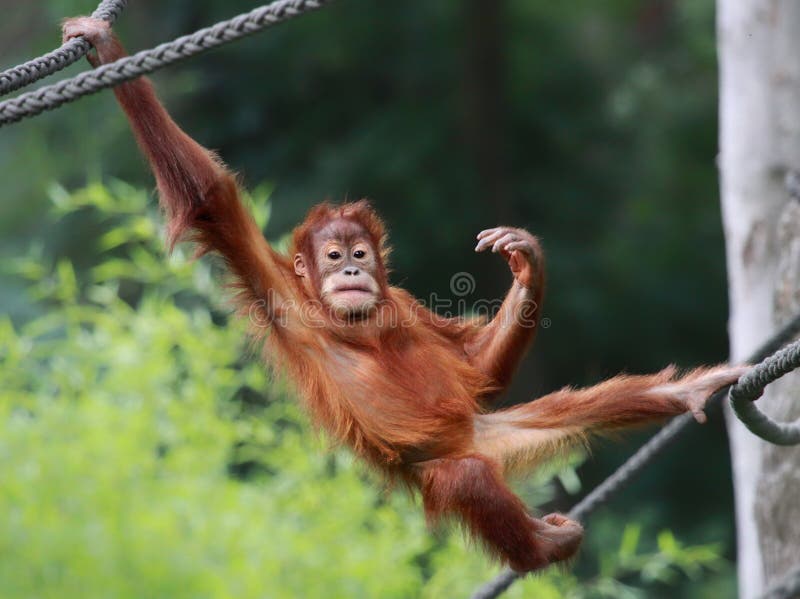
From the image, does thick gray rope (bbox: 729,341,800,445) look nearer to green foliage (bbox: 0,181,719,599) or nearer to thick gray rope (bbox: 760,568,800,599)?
thick gray rope (bbox: 760,568,800,599)

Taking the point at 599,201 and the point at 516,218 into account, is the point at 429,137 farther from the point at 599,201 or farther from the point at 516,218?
the point at 599,201

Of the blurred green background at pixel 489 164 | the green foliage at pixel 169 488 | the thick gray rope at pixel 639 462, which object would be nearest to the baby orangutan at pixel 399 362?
the thick gray rope at pixel 639 462

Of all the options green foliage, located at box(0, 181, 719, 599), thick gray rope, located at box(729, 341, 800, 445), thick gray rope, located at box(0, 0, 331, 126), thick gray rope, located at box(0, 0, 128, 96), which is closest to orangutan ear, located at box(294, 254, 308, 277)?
green foliage, located at box(0, 181, 719, 599)

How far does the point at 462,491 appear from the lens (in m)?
3.60

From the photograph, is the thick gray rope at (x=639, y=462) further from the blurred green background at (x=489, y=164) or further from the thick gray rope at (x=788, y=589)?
the blurred green background at (x=489, y=164)

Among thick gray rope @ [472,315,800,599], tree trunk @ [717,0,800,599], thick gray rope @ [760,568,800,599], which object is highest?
tree trunk @ [717,0,800,599]

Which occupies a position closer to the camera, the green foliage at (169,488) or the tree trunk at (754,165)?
the tree trunk at (754,165)

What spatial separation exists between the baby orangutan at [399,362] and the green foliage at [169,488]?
102 cm

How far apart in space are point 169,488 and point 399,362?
190 cm

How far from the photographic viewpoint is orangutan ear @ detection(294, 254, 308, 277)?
163 inches

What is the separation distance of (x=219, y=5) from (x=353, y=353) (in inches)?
267

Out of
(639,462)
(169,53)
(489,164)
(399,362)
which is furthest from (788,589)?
(489,164)

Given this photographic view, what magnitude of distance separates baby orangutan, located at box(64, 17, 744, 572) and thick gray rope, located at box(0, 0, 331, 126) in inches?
21.0

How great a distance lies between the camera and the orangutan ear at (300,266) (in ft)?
13.6
